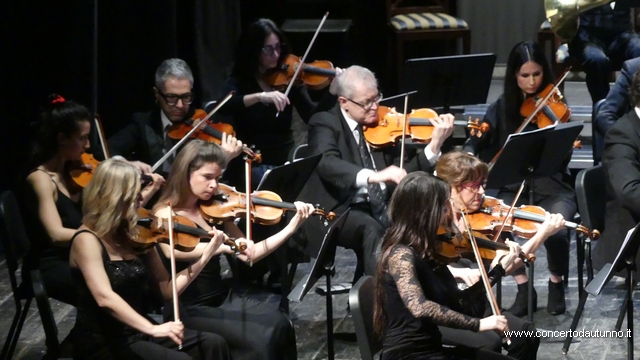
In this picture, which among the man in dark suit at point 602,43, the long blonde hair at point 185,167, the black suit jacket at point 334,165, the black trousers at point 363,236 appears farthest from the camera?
the man in dark suit at point 602,43

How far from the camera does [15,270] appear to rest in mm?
3750

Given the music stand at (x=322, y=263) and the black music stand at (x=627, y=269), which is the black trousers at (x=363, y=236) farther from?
the black music stand at (x=627, y=269)

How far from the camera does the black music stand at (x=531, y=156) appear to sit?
13.4ft

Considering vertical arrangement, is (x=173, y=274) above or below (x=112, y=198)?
below

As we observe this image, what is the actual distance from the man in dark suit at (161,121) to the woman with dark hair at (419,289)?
5.84 feet

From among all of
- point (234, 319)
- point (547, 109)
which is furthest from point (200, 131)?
point (547, 109)

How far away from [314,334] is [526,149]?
121cm

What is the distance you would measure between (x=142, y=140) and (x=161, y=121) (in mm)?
130

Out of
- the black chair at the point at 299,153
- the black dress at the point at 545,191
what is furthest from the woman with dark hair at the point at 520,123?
the black chair at the point at 299,153

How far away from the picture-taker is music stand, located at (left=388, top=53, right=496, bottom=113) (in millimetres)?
4941

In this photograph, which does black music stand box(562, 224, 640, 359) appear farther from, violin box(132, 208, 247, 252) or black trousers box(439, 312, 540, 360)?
violin box(132, 208, 247, 252)

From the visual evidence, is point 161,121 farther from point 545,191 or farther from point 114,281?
point 545,191

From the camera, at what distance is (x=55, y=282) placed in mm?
3838

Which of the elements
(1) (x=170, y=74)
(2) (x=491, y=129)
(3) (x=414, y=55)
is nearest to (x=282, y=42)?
(1) (x=170, y=74)
